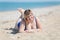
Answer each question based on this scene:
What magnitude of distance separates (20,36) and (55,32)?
3.84 feet

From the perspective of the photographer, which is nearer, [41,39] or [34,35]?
[41,39]

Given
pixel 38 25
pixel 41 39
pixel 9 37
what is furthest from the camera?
pixel 38 25

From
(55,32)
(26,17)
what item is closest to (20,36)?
(26,17)

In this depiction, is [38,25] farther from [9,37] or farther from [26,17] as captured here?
[9,37]

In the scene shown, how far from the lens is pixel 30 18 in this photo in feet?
22.2

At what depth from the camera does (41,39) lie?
6227 millimetres

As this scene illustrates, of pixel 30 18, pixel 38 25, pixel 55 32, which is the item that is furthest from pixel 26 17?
pixel 55 32

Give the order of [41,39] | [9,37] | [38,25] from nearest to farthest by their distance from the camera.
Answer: [41,39], [9,37], [38,25]

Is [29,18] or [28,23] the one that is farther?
[28,23]

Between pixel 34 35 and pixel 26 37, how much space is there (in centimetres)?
29

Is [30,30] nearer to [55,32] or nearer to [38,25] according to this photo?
[38,25]

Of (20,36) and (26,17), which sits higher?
(26,17)

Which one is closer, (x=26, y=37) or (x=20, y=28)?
(x=26, y=37)

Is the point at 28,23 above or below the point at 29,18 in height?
below
